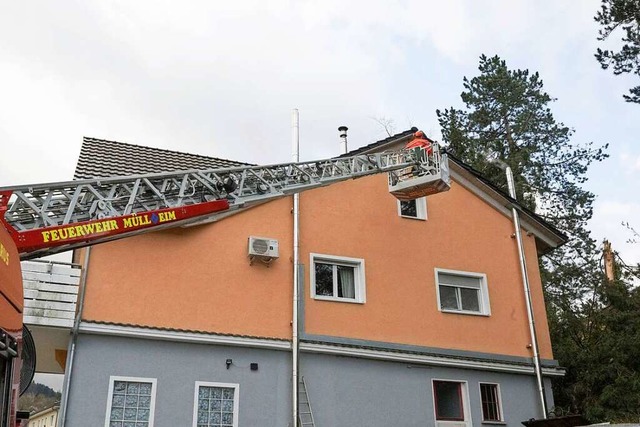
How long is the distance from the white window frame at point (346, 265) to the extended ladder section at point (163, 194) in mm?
1867

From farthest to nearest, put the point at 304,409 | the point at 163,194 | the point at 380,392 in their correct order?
the point at 380,392, the point at 304,409, the point at 163,194

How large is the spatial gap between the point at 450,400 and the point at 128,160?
9614 mm

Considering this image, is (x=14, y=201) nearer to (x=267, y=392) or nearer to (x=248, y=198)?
(x=248, y=198)

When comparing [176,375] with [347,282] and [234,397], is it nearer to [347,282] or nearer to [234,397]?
[234,397]

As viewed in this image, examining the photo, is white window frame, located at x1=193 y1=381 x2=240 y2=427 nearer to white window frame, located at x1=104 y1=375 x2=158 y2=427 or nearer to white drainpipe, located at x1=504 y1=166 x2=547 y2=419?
white window frame, located at x1=104 y1=375 x2=158 y2=427

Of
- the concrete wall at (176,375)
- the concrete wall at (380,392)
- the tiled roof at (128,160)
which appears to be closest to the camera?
the concrete wall at (176,375)

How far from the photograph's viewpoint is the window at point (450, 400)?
49.3 feet

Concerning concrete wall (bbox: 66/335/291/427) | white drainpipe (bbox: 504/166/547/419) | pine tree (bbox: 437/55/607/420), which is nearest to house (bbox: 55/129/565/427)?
concrete wall (bbox: 66/335/291/427)

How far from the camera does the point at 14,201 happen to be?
9188mm

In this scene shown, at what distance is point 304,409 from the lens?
13383 mm

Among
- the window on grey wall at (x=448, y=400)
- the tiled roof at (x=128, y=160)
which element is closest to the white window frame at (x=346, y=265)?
the window on grey wall at (x=448, y=400)

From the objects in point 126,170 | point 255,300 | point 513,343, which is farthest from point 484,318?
point 126,170

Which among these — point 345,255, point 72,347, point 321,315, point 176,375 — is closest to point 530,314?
point 345,255

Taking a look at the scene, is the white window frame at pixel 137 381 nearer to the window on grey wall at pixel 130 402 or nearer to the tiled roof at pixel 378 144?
the window on grey wall at pixel 130 402
